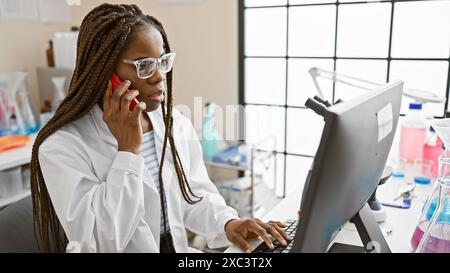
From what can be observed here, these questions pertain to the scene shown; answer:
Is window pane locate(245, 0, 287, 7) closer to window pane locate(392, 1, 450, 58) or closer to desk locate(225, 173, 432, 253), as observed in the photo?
window pane locate(392, 1, 450, 58)

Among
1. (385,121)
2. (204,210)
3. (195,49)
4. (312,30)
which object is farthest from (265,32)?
(385,121)

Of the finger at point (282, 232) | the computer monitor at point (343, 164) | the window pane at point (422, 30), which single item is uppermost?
the window pane at point (422, 30)

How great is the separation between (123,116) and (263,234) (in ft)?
1.42

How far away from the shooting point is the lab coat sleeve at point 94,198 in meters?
0.83

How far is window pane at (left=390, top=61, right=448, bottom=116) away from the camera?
6.10 ft

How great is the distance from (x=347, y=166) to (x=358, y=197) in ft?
0.49

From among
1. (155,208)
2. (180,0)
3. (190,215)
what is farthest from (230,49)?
(155,208)

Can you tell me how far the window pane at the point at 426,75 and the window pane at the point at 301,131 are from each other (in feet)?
1.65

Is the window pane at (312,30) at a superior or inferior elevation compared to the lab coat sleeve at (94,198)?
superior

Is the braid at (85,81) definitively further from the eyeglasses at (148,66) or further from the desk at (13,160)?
the desk at (13,160)

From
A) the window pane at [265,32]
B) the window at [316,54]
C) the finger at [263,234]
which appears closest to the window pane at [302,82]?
the window at [316,54]

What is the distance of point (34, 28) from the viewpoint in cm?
223

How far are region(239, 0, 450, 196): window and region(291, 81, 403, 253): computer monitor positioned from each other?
91 centimetres

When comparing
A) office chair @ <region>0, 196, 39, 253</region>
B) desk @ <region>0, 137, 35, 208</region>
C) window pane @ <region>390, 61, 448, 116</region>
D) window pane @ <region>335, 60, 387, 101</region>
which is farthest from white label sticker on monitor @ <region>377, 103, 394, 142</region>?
desk @ <region>0, 137, 35, 208</region>
